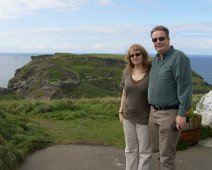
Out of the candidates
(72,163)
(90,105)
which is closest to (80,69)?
(90,105)

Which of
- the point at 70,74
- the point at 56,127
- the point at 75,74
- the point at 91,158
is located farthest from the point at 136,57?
the point at 75,74

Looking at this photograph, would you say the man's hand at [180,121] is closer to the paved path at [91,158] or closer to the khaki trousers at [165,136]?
the khaki trousers at [165,136]

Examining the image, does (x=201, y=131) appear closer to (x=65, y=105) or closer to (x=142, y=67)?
(x=142, y=67)

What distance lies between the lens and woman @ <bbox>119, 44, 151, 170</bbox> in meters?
6.05

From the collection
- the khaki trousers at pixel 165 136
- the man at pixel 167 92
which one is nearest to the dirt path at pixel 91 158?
the khaki trousers at pixel 165 136

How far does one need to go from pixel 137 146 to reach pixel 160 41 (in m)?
1.70

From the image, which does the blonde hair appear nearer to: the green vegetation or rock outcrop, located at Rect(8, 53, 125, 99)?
the green vegetation

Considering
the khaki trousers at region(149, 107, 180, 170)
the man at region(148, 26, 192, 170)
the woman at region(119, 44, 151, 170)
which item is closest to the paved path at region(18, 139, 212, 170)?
the woman at region(119, 44, 151, 170)

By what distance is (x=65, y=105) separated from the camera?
13.3 meters

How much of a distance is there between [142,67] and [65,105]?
746 cm

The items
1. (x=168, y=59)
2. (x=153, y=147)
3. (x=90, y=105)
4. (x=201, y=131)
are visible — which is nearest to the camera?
(x=168, y=59)

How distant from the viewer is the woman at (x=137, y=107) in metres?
6.05

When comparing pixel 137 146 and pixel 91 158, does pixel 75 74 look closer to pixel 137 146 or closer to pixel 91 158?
pixel 91 158

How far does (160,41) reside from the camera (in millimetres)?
5461
